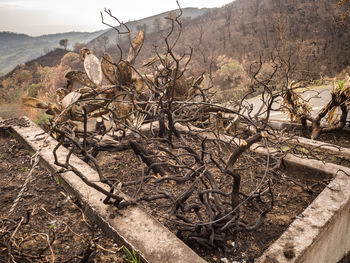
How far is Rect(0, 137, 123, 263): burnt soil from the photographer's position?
898mm

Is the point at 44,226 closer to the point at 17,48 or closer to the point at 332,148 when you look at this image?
the point at 332,148

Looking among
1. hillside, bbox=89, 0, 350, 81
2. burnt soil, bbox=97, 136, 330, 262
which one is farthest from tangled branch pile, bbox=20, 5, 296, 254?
hillside, bbox=89, 0, 350, 81

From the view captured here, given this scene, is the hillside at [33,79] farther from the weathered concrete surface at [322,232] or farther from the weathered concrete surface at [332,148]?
the weathered concrete surface at [322,232]

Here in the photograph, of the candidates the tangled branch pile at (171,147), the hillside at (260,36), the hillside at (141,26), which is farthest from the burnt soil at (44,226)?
the hillside at (260,36)

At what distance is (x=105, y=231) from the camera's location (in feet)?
3.57

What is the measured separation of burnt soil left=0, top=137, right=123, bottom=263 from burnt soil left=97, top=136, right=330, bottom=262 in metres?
0.27

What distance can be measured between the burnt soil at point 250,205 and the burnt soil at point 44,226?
27 cm

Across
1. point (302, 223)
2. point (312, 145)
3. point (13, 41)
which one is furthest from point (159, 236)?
point (13, 41)

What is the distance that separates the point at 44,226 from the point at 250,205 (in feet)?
3.77

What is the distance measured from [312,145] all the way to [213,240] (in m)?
1.54

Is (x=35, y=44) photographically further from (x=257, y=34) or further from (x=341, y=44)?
(x=341, y=44)

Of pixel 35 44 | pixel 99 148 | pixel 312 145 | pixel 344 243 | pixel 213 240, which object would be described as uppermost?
pixel 35 44

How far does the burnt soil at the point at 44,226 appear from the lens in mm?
898

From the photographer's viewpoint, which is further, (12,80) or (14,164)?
(12,80)
